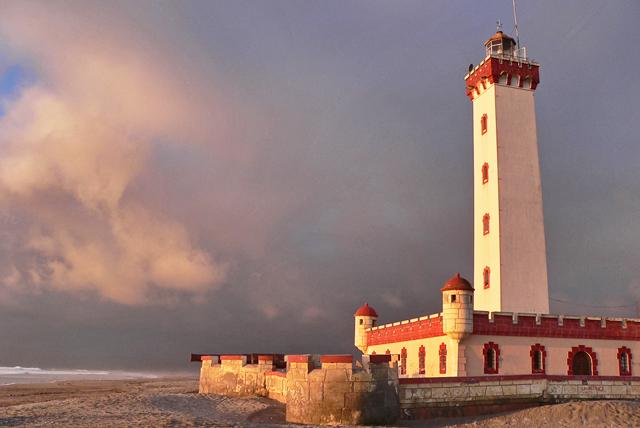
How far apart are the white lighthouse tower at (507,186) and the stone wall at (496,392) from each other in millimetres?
8925

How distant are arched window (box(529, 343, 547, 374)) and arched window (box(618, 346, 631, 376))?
454 cm

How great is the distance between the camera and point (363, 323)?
39.3 meters

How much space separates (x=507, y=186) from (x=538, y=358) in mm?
10880

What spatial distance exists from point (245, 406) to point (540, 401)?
12.3 metres

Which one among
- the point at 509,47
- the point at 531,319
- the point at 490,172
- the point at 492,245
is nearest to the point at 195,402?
the point at 531,319

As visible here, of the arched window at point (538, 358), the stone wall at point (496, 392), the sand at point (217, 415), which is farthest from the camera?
the arched window at point (538, 358)

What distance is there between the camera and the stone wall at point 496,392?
2183cm

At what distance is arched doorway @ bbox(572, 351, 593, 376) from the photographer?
98.7 ft

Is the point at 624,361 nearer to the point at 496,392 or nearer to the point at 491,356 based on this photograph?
the point at 491,356

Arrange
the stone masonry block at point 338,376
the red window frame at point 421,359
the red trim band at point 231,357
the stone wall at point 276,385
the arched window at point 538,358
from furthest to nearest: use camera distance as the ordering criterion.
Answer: the red window frame at point 421,359 < the red trim band at point 231,357 < the arched window at point 538,358 < the stone wall at point 276,385 < the stone masonry block at point 338,376

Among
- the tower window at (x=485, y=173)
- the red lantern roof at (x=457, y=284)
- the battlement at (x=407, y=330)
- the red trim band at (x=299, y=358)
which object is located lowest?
the red trim band at (x=299, y=358)

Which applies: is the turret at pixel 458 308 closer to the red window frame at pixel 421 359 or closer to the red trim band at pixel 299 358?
the red window frame at pixel 421 359

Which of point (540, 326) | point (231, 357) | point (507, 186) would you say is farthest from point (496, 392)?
point (507, 186)

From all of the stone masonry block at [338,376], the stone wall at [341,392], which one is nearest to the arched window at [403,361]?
the stone wall at [341,392]
